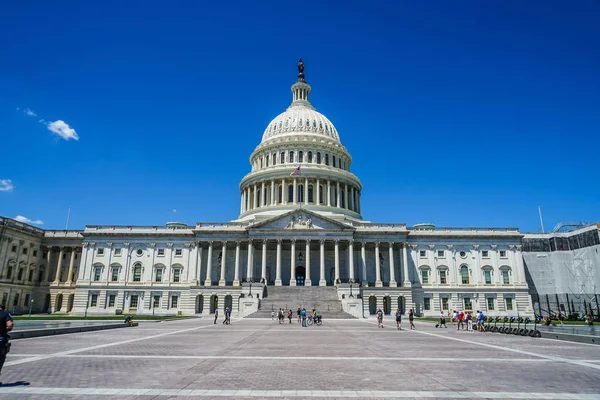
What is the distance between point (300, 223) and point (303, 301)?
50.7 ft

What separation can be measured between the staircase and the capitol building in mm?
3264

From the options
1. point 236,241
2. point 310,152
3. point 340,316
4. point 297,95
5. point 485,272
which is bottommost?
point 340,316

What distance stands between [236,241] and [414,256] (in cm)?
3135

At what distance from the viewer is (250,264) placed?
67.1m

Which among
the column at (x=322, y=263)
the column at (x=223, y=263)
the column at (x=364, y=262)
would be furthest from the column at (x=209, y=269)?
the column at (x=364, y=262)

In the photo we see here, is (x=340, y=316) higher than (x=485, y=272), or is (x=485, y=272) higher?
(x=485, y=272)

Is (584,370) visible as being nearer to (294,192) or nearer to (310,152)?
(294,192)

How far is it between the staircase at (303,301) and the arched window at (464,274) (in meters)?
24.9

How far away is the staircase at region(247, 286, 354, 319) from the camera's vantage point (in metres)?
53.2

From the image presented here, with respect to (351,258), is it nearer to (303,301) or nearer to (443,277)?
(303,301)

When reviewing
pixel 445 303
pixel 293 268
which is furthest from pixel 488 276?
pixel 293 268

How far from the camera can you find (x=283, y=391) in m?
9.22

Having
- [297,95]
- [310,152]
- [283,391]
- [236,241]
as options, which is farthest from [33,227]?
[283,391]

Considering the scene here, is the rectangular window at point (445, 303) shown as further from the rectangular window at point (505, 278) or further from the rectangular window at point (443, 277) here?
the rectangular window at point (505, 278)
